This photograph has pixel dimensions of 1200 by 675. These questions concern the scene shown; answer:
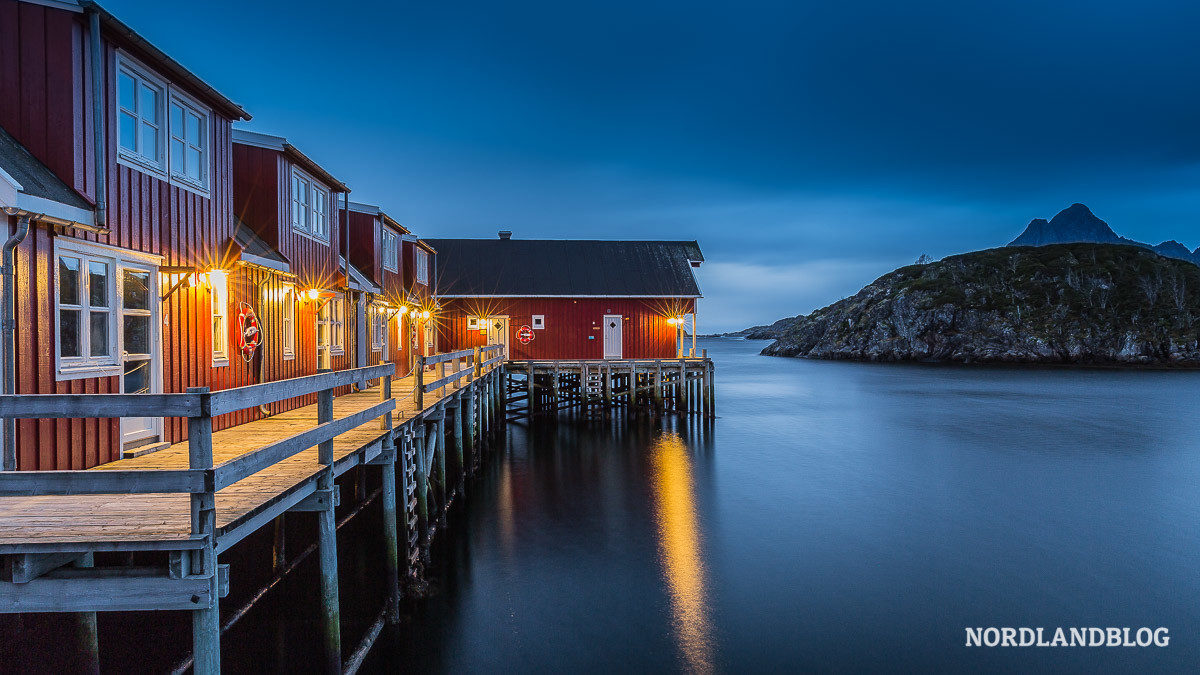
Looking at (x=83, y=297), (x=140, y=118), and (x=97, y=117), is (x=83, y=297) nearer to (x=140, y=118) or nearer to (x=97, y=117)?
(x=97, y=117)

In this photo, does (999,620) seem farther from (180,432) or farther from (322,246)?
(322,246)

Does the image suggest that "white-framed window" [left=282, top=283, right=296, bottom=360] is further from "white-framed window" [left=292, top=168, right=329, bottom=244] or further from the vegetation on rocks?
the vegetation on rocks

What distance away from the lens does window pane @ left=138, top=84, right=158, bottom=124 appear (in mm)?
7221

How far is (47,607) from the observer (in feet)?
12.9

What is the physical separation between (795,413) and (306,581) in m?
26.5

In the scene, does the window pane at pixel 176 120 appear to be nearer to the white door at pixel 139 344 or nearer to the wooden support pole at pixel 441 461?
the white door at pixel 139 344

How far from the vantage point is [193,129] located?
26.7 ft

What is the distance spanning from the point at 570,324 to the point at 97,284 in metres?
23.8

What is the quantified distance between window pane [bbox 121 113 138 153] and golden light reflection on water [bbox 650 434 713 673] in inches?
318

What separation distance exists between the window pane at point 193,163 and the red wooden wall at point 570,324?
21819 millimetres

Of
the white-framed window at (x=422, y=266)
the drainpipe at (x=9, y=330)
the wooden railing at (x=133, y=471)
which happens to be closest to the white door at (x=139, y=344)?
the drainpipe at (x=9, y=330)

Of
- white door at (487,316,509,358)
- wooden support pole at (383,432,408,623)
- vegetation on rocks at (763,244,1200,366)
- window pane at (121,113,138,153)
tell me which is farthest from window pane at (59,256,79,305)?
vegetation on rocks at (763,244,1200,366)

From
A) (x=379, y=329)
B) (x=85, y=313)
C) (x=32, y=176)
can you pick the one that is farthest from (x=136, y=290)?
(x=379, y=329)

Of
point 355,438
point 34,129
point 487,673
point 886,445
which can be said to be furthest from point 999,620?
point 886,445
